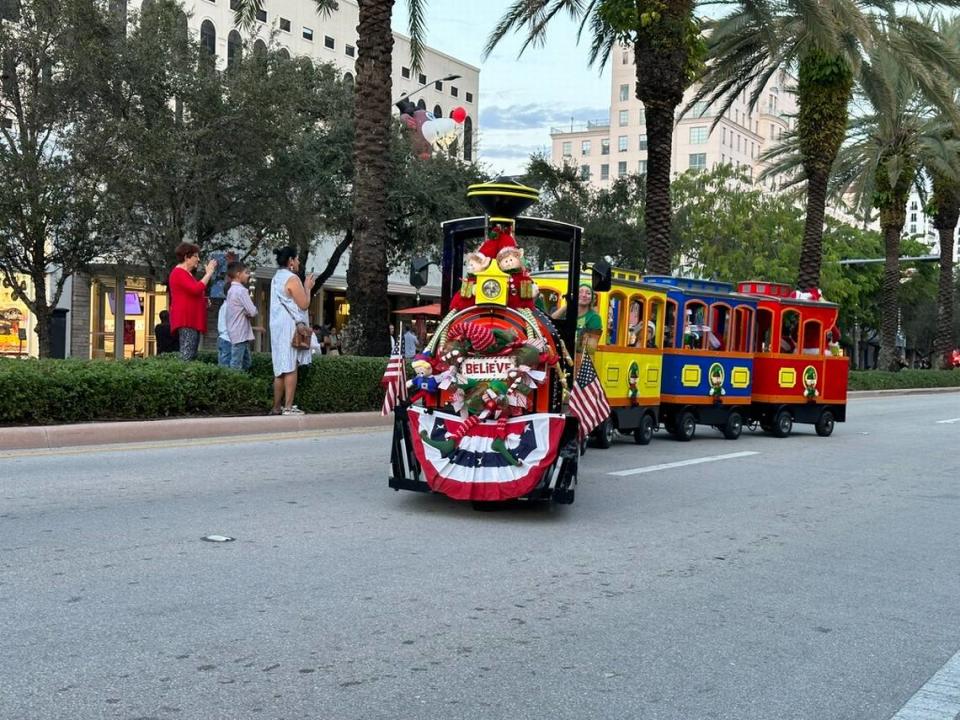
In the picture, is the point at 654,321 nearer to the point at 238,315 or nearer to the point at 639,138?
the point at 238,315

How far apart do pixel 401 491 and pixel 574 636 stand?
4.27m

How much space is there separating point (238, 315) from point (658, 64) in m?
11.7

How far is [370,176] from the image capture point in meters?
18.1

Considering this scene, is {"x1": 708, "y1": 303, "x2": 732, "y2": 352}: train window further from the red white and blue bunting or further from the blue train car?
the red white and blue bunting

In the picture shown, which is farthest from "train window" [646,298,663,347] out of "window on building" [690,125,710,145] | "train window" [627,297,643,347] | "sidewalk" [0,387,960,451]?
"window on building" [690,125,710,145]

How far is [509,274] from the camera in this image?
8680 mm

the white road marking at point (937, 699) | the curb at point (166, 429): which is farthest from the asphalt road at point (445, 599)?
the curb at point (166, 429)

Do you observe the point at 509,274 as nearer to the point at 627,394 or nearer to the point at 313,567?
the point at 313,567

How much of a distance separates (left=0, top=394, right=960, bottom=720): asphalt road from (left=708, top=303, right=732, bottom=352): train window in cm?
688

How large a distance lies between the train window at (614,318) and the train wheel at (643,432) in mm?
1427

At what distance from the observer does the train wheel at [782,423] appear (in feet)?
60.7

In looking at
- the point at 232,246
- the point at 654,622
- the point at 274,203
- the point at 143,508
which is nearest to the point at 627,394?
the point at 143,508

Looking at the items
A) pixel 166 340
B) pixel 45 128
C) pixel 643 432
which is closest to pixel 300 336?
pixel 643 432

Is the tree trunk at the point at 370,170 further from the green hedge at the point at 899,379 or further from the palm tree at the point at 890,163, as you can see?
the green hedge at the point at 899,379
